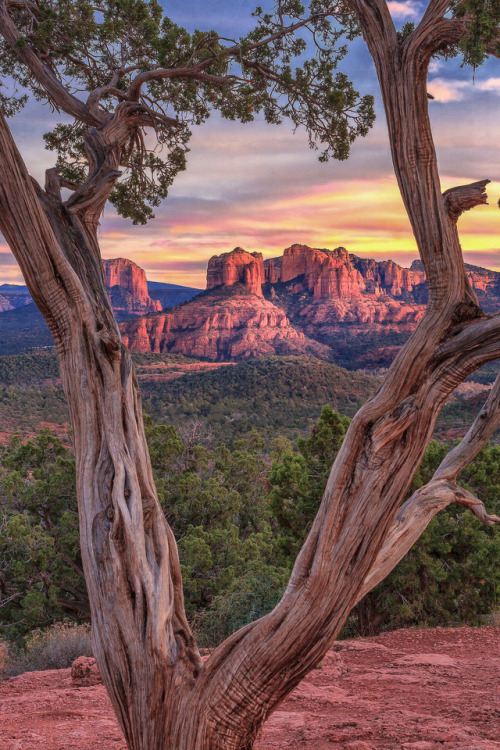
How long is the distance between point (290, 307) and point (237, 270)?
10940 millimetres

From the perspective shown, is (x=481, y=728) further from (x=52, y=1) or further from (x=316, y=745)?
(x=52, y=1)

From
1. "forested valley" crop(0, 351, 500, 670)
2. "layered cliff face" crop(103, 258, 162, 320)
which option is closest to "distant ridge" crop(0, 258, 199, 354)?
"layered cliff face" crop(103, 258, 162, 320)

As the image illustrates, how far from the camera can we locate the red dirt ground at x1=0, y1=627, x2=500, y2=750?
3.26 meters

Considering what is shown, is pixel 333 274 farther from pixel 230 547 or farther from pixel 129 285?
pixel 230 547

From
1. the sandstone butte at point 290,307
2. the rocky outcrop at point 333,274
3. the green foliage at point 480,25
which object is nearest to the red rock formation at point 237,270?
the sandstone butte at point 290,307

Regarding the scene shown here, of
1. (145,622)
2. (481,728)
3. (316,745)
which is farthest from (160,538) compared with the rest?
(481,728)

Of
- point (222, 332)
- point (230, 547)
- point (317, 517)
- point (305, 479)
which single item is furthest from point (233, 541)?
point (222, 332)

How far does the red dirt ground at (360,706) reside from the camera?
10.7 ft

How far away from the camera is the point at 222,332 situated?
82.7m

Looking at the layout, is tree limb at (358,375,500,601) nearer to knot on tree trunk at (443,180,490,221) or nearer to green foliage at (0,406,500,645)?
knot on tree trunk at (443,180,490,221)

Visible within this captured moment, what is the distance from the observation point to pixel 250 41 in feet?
15.0

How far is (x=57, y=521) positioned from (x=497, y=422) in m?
10.5

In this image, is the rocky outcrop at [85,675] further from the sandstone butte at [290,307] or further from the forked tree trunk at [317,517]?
the sandstone butte at [290,307]

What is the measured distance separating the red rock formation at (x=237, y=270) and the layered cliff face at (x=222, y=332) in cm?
527
